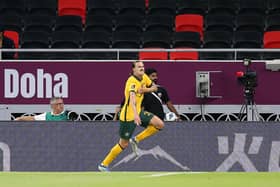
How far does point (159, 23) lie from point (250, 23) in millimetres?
1996

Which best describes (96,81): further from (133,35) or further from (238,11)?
(238,11)

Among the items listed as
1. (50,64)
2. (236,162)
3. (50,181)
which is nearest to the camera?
(50,181)

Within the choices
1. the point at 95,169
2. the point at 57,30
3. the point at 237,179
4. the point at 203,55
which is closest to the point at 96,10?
the point at 57,30

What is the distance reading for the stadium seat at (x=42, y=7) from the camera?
18.7 m

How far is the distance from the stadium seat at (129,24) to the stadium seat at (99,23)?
0.55ft

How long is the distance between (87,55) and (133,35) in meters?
1.08

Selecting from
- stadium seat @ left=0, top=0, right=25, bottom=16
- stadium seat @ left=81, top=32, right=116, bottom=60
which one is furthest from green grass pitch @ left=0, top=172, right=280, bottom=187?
stadium seat @ left=0, top=0, right=25, bottom=16

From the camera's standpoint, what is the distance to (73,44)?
57.2 feet

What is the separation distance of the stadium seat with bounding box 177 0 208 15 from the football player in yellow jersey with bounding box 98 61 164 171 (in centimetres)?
650

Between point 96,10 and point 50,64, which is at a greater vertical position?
point 96,10

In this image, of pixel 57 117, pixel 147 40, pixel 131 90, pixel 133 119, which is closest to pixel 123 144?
pixel 133 119

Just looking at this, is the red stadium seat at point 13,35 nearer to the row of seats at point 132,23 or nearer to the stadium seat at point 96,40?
the row of seats at point 132,23

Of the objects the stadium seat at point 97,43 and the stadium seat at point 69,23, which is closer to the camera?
the stadium seat at point 97,43

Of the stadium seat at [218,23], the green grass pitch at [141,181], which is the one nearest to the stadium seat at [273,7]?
the stadium seat at [218,23]
